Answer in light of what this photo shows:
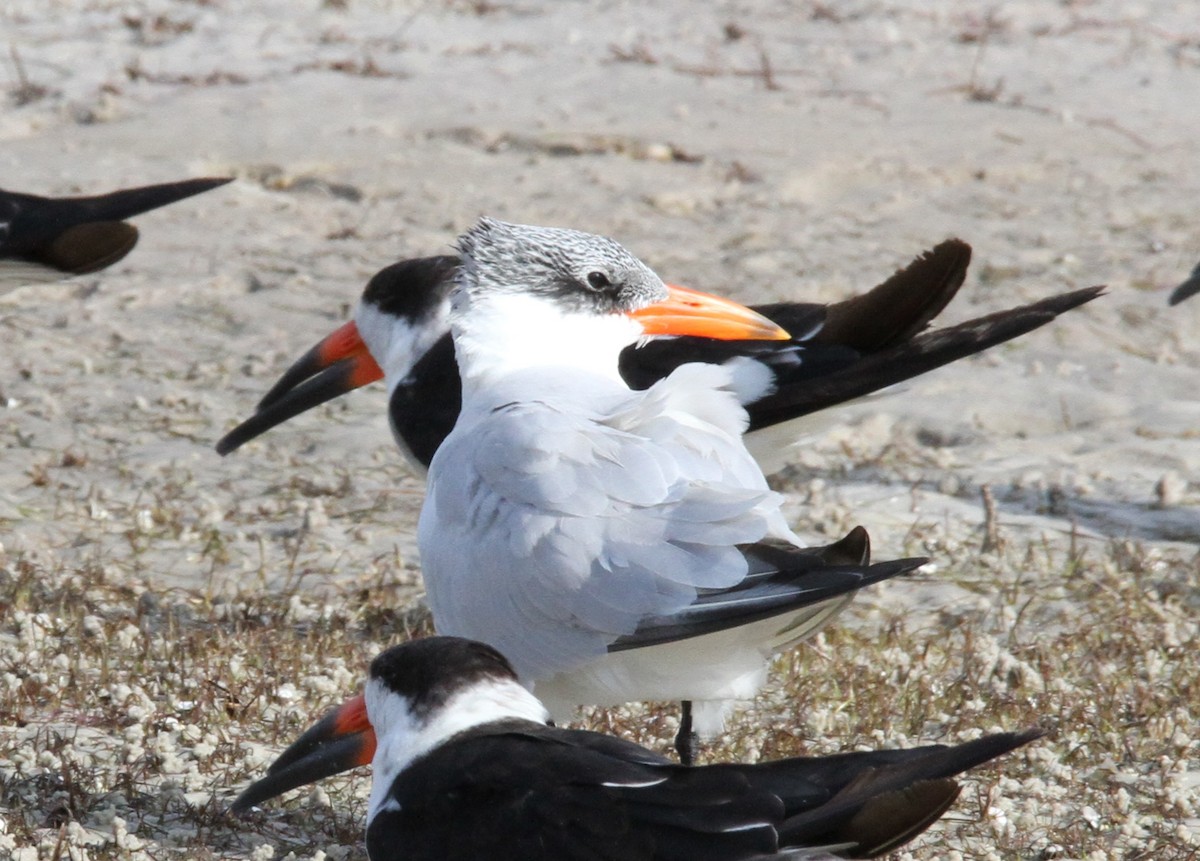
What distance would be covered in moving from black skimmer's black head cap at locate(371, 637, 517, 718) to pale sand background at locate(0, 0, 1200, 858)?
183 cm

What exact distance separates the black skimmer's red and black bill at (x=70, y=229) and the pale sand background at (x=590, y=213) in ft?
2.59

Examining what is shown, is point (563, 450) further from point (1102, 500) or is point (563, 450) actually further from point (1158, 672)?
point (1102, 500)

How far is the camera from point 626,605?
3.58 m

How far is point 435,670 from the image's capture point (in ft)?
10.8

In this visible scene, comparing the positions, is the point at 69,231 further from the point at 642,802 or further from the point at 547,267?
the point at 642,802

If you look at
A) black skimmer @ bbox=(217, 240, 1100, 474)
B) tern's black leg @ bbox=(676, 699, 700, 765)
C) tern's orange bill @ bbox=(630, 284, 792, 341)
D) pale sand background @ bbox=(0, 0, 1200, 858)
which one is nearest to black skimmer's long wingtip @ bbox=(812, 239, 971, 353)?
black skimmer @ bbox=(217, 240, 1100, 474)

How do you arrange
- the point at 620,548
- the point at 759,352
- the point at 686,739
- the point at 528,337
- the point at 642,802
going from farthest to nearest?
the point at 759,352
the point at 528,337
the point at 686,739
the point at 620,548
the point at 642,802

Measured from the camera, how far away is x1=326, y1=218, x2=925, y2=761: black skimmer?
354 centimetres

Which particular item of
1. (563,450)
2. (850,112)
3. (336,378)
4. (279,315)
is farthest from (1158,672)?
(850,112)

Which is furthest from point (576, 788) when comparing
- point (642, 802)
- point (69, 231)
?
point (69, 231)

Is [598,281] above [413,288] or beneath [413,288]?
above

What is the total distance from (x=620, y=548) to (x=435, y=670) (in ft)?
1.71

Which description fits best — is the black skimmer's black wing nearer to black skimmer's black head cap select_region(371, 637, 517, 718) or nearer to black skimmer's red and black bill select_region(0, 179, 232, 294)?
black skimmer's black head cap select_region(371, 637, 517, 718)

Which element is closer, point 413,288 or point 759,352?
point 759,352
